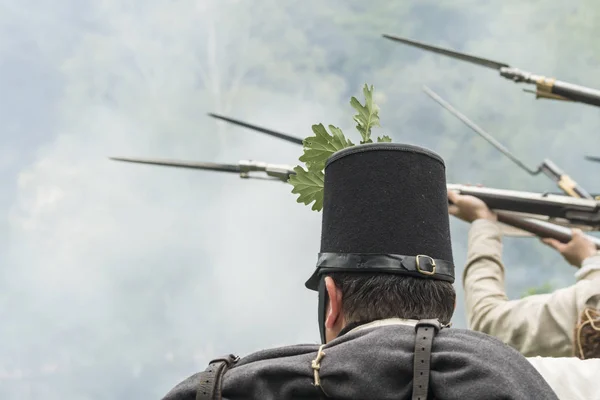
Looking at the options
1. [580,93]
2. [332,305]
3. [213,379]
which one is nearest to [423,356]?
[332,305]

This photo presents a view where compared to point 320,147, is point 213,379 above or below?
below

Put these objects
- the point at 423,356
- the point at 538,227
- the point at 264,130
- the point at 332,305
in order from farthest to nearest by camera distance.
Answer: the point at 264,130 → the point at 538,227 → the point at 332,305 → the point at 423,356

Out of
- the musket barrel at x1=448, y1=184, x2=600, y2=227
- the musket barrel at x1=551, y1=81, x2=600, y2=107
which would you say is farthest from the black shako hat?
the musket barrel at x1=551, y1=81, x2=600, y2=107

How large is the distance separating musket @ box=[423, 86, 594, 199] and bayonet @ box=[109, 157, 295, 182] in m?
2.93

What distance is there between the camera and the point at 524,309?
4512 millimetres

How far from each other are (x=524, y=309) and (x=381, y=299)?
240 centimetres

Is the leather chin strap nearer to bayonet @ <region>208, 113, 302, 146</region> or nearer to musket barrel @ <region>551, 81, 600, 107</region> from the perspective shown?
bayonet @ <region>208, 113, 302, 146</region>

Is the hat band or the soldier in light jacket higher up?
the hat band

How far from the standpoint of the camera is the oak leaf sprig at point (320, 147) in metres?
2.98

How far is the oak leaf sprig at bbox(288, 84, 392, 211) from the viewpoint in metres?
2.98

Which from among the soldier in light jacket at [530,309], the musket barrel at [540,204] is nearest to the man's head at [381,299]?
the soldier in light jacket at [530,309]

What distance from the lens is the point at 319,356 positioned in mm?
2180

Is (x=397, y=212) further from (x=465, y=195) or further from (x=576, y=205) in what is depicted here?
(x=576, y=205)

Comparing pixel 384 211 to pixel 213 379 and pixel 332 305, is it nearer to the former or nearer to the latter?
pixel 332 305
